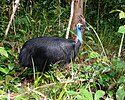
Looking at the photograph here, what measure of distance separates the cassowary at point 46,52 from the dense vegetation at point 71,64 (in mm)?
114

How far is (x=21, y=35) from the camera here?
249 inches

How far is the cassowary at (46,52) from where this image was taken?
508 cm

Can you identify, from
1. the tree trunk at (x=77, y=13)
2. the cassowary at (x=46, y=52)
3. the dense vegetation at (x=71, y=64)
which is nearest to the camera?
the dense vegetation at (x=71, y=64)

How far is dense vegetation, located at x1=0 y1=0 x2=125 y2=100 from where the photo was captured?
4.27m

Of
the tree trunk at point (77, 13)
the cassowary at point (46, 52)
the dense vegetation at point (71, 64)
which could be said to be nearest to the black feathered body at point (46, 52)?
the cassowary at point (46, 52)

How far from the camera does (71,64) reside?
511 cm

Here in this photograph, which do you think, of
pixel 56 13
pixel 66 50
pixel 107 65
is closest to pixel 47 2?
pixel 56 13

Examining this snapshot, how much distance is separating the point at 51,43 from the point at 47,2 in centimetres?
264

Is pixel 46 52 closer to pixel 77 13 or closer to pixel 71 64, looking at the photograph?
pixel 71 64

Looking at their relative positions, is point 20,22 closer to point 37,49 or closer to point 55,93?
point 37,49

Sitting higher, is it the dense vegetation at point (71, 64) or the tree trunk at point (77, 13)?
the tree trunk at point (77, 13)

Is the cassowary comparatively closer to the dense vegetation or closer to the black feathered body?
the black feathered body

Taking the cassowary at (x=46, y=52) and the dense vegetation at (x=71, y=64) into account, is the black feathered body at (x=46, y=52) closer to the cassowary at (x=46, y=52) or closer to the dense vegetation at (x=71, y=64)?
the cassowary at (x=46, y=52)

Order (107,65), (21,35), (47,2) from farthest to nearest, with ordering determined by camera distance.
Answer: (47,2) → (21,35) → (107,65)
